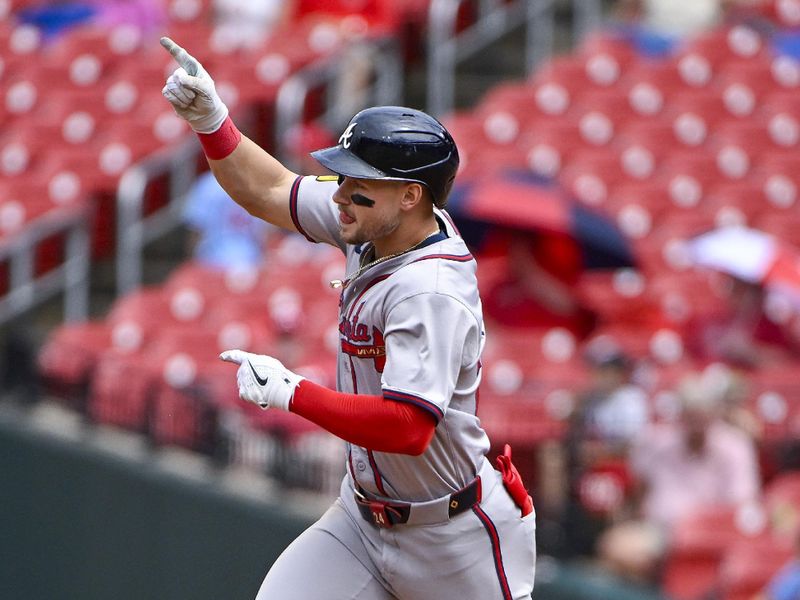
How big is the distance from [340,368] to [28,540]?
5.48 meters

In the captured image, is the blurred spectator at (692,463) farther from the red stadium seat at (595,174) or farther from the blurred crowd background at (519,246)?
the red stadium seat at (595,174)

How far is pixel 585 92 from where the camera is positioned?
9.98 meters

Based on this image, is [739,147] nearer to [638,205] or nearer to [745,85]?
[745,85]

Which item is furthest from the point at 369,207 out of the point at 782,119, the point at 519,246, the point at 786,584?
the point at 782,119

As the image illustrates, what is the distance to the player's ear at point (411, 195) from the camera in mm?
3402

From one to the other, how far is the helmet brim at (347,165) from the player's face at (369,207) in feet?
0.13

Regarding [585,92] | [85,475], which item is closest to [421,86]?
[585,92]

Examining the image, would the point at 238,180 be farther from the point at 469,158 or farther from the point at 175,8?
the point at 175,8

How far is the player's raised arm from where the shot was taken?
3.63 meters

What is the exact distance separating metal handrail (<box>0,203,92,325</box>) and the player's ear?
6.63 m

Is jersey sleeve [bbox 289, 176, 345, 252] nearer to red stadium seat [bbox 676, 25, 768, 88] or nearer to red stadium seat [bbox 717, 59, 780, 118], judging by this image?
red stadium seat [bbox 717, 59, 780, 118]

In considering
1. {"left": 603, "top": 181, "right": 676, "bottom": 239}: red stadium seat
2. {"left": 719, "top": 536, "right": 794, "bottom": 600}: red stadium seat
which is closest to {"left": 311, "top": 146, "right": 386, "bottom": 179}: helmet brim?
{"left": 719, "top": 536, "right": 794, "bottom": 600}: red stadium seat

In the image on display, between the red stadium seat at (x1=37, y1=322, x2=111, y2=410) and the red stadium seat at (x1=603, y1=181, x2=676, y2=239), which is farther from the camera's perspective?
the red stadium seat at (x1=603, y1=181, x2=676, y2=239)

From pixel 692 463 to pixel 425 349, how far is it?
3.19 m
